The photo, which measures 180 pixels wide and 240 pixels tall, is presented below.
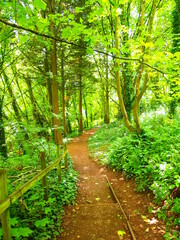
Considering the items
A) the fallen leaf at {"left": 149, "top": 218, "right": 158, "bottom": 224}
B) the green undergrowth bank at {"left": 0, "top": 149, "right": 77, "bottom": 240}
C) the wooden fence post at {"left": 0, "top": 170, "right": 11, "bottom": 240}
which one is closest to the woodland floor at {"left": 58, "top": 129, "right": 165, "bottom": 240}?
the fallen leaf at {"left": 149, "top": 218, "right": 158, "bottom": 224}

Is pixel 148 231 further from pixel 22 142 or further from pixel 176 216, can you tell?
pixel 22 142

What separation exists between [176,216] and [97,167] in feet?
14.9

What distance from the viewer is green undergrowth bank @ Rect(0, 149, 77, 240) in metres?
2.80

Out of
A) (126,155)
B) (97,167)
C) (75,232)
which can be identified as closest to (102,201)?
(75,232)

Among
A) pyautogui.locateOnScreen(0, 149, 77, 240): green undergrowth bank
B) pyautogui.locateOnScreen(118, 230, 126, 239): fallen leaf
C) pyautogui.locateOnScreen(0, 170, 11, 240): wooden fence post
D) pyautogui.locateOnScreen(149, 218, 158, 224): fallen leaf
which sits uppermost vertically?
pyautogui.locateOnScreen(0, 170, 11, 240): wooden fence post

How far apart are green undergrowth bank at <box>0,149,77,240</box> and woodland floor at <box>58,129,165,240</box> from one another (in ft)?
0.83

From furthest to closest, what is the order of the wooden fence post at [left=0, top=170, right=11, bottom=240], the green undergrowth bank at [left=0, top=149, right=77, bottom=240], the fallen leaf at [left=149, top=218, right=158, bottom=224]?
the fallen leaf at [left=149, top=218, right=158, bottom=224]
the green undergrowth bank at [left=0, top=149, right=77, bottom=240]
the wooden fence post at [left=0, top=170, right=11, bottom=240]

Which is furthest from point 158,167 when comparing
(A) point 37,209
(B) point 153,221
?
(A) point 37,209

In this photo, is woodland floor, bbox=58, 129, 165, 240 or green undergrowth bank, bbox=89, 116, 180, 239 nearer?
woodland floor, bbox=58, 129, 165, 240

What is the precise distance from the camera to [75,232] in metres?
3.38

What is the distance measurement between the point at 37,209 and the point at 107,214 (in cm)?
176

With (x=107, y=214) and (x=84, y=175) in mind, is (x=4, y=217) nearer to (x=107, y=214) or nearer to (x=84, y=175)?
(x=107, y=214)

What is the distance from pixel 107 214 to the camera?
3871mm

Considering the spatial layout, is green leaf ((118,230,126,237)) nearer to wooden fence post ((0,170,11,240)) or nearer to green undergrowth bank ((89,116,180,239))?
green undergrowth bank ((89,116,180,239))
